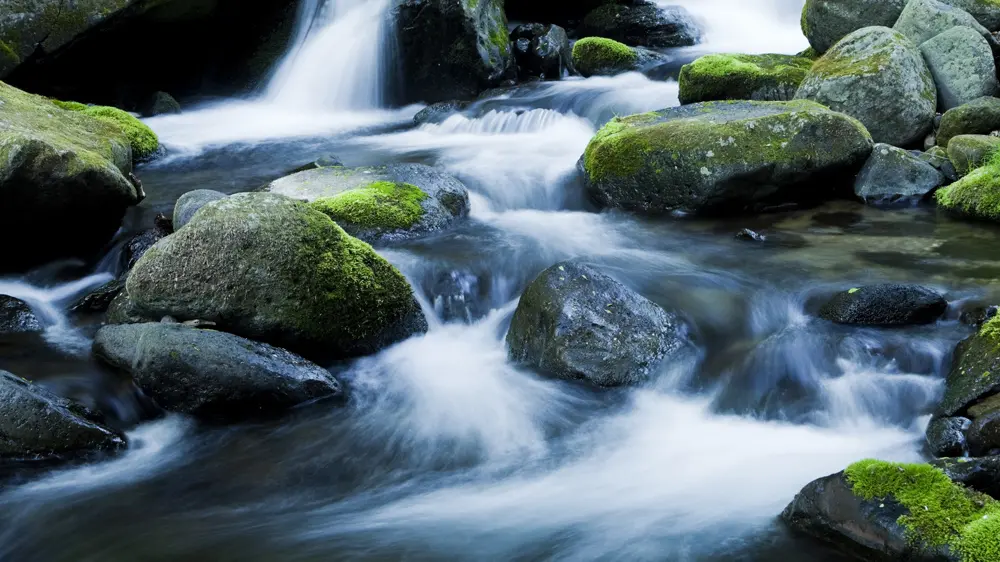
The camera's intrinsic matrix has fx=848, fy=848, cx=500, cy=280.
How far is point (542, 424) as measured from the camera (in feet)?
18.5

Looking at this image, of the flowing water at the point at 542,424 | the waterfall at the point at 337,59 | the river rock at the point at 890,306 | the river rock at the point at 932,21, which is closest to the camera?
the flowing water at the point at 542,424

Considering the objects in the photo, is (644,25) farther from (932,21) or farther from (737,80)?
(932,21)

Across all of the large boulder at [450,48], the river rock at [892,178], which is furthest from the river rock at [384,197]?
the large boulder at [450,48]

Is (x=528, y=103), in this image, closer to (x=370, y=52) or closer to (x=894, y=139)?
(x=370, y=52)

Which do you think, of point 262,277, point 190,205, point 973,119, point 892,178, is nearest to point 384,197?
point 190,205

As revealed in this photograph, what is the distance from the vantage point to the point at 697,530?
4.41 meters

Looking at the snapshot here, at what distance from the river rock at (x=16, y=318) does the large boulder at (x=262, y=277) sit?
116 centimetres

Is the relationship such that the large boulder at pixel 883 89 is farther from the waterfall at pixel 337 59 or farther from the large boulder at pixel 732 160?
the waterfall at pixel 337 59

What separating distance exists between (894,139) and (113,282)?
8944 millimetres

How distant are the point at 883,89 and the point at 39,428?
9630 mm

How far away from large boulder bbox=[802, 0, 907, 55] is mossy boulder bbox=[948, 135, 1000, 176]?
10.9 ft

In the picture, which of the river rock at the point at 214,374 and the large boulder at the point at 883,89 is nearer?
the river rock at the point at 214,374

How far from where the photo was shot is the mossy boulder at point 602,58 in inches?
619

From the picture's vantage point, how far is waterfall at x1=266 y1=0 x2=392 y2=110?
51.9ft
